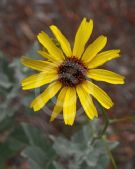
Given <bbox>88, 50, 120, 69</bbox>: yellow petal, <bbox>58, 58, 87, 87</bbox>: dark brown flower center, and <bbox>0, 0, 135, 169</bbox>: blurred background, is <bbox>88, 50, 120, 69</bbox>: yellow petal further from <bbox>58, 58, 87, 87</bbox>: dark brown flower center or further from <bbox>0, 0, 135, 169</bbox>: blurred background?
<bbox>0, 0, 135, 169</bbox>: blurred background

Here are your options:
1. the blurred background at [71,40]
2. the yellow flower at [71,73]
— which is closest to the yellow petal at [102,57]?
the yellow flower at [71,73]

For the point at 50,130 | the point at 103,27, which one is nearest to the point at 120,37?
the point at 103,27

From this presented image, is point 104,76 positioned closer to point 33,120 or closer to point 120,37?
point 33,120

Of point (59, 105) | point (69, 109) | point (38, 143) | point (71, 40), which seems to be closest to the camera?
point (69, 109)

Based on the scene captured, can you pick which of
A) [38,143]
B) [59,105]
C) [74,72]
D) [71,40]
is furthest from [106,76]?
[71,40]

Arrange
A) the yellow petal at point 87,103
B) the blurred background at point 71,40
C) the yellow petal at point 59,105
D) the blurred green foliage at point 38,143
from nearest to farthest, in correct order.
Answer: the yellow petal at point 87,103
the yellow petal at point 59,105
the blurred green foliage at point 38,143
the blurred background at point 71,40

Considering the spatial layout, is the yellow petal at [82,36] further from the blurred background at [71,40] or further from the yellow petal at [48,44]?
the blurred background at [71,40]

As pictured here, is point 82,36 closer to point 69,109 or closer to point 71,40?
point 69,109
